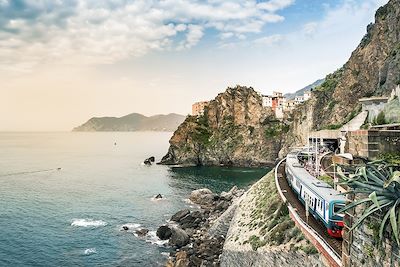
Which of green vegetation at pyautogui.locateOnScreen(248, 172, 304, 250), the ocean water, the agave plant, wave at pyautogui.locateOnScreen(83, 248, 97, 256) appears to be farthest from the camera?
wave at pyautogui.locateOnScreen(83, 248, 97, 256)

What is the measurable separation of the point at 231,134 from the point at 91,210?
3113 inches

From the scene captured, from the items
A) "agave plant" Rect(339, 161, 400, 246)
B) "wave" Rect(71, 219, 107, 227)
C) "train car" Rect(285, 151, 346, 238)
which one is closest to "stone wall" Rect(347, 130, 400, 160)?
"agave plant" Rect(339, 161, 400, 246)

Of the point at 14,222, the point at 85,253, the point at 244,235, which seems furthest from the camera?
the point at 14,222

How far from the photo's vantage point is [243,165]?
124250 millimetres

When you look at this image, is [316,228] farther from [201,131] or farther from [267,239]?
[201,131]

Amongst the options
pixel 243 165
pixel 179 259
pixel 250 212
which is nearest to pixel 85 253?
pixel 179 259

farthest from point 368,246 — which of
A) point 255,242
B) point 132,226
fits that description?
point 132,226

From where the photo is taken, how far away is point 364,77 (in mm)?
83812

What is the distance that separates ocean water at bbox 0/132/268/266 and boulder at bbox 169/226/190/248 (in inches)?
55.9

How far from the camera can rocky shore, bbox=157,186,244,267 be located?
3741 centimetres

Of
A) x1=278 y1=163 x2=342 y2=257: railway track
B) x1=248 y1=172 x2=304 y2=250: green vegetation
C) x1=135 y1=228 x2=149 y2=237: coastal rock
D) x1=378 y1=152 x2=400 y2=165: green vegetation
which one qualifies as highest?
x1=378 y1=152 x2=400 y2=165: green vegetation

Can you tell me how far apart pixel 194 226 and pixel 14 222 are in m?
28.9

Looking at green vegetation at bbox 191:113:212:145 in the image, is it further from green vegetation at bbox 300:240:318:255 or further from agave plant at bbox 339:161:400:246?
agave plant at bbox 339:161:400:246

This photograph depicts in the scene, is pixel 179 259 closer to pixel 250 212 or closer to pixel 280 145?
pixel 250 212
